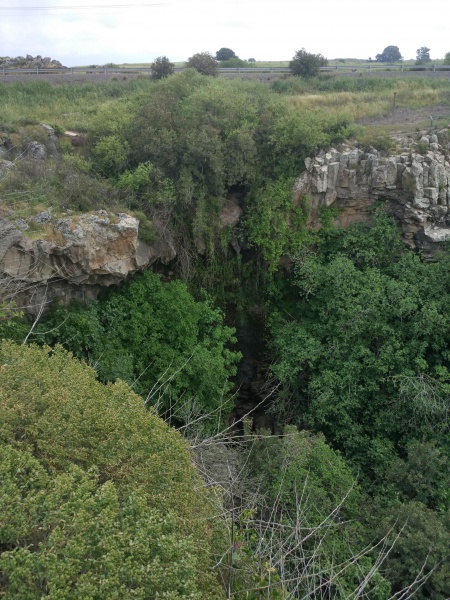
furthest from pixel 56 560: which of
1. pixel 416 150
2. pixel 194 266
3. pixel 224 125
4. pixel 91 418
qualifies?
pixel 416 150

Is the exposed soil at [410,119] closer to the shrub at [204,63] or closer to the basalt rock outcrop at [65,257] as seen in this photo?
the shrub at [204,63]

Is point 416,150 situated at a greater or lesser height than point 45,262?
greater

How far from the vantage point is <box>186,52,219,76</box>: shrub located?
2125 cm

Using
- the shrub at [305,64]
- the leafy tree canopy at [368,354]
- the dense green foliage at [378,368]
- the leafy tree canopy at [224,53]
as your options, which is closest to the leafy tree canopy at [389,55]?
the leafy tree canopy at [224,53]

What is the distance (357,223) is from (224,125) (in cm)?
480

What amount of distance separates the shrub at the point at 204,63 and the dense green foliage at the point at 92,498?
17735 millimetres

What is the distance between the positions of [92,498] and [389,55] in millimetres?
63354

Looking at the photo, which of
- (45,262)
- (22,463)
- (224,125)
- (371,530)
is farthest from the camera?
(224,125)

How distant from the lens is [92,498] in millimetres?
4863

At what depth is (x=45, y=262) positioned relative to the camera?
10766mm

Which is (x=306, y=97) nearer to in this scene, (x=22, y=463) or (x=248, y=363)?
(x=248, y=363)

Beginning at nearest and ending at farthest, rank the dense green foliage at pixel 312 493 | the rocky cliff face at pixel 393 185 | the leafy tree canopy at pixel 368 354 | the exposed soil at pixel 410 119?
the dense green foliage at pixel 312 493
the leafy tree canopy at pixel 368 354
the rocky cliff face at pixel 393 185
the exposed soil at pixel 410 119

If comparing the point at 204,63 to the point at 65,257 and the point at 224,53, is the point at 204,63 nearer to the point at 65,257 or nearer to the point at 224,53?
the point at 65,257

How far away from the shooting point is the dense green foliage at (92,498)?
4375mm
